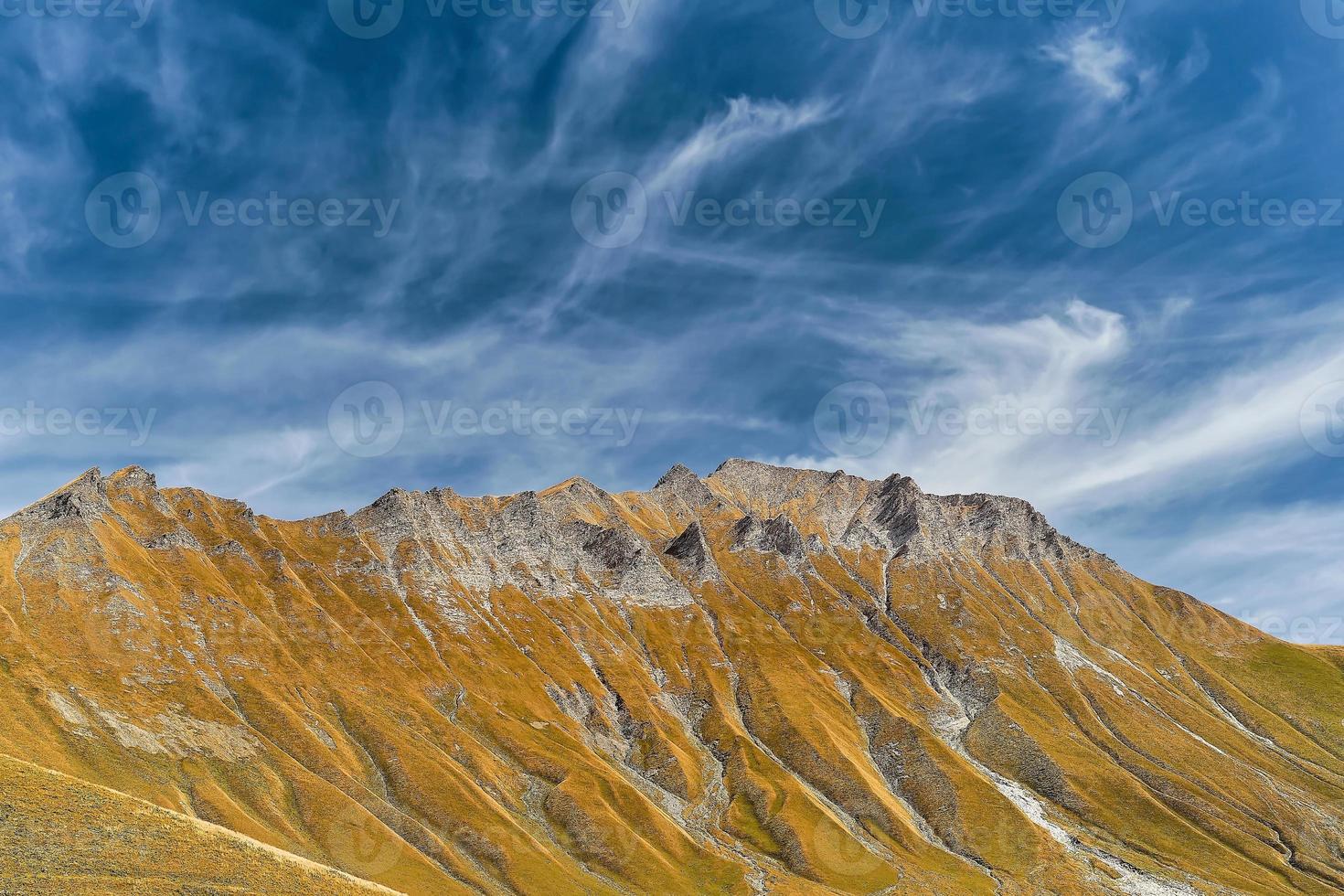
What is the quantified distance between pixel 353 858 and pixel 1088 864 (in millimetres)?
146098

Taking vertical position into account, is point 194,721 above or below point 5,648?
below

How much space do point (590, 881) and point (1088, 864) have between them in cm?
10673

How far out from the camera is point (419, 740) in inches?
6526

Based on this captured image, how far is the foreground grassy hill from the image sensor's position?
207 ft

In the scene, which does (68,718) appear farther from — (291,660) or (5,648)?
(291,660)

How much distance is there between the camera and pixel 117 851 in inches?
2648

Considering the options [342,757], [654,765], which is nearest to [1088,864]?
[654,765]

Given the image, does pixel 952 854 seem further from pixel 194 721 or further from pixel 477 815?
pixel 194 721

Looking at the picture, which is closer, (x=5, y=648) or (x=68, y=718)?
(x=68, y=718)

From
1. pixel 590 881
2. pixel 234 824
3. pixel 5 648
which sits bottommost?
pixel 590 881

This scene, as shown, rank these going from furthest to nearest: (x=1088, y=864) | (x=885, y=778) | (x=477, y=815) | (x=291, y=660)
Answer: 1. (x=885, y=778)
2. (x=291, y=660)
3. (x=1088, y=864)
4. (x=477, y=815)

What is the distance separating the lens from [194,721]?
14662cm

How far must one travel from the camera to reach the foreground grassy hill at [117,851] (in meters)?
63.0

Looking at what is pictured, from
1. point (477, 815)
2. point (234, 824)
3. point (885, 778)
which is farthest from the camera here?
point (885, 778)
